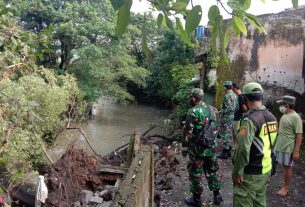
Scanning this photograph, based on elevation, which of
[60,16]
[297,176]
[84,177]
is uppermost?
[60,16]

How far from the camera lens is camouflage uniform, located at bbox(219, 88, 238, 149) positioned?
6.81 meters

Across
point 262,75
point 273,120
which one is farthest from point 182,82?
point 273,120

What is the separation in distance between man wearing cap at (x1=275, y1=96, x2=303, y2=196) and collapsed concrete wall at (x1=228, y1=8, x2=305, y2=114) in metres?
4.58

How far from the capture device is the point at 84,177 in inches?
340

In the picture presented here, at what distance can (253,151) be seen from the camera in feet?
10.9

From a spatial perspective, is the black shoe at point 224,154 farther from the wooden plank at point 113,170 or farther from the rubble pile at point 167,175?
the wooden plank at point 113,170

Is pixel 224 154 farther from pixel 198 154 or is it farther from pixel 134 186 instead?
pixel 134 186

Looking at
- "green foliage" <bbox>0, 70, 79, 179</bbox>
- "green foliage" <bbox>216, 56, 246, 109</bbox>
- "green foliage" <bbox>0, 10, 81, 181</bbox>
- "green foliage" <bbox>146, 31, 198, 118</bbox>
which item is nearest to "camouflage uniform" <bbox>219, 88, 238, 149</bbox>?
"green foliage" <bbox>216, 56, 246, 109</bbox>

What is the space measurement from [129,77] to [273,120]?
52.8ft

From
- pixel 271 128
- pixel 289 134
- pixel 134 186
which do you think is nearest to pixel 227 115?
pixel 289 134

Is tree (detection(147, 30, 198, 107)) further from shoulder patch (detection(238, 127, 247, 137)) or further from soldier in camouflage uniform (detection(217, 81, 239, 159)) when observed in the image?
shoulder patch (detection(238, 127, 247, 137))

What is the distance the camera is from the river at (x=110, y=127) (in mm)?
13938

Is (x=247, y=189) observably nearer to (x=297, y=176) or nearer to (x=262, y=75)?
(x=297, y=176)

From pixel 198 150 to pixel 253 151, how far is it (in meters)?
1.53
